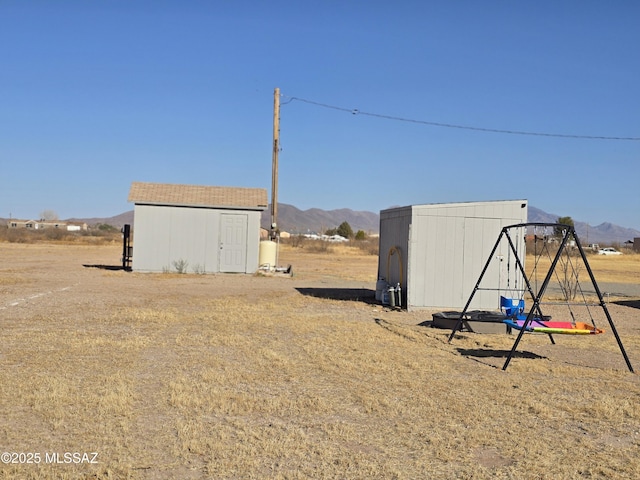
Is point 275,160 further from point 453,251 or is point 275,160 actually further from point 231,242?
point 453,251

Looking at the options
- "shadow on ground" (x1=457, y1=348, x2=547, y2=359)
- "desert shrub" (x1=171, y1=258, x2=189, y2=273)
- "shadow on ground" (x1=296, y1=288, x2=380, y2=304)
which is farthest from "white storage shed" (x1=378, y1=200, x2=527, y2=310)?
"desert shrub" (x1=171, y1=258, x2=189, y2=273)

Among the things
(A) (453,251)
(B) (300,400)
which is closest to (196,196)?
(A) (453,251)

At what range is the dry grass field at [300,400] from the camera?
5020 millimetres

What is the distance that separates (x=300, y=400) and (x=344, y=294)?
12294 millimetres

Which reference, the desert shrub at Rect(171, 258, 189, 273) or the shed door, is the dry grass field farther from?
the shed door

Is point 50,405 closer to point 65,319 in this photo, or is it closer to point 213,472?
point 213,472

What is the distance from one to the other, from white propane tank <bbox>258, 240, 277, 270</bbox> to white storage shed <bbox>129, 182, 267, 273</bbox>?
598 mm

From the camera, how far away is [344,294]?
1902cm

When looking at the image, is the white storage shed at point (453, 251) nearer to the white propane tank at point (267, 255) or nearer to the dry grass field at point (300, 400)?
the dry grass field at point (300, 400)

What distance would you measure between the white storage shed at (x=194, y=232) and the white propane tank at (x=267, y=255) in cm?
60

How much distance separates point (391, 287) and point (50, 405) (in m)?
10.7

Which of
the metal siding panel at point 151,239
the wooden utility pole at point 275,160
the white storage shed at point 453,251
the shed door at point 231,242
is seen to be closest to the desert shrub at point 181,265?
the metal siding panel at point 151,239

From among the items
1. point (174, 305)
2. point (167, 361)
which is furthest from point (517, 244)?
point (167, 361)

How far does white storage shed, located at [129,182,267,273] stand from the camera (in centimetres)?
2397
